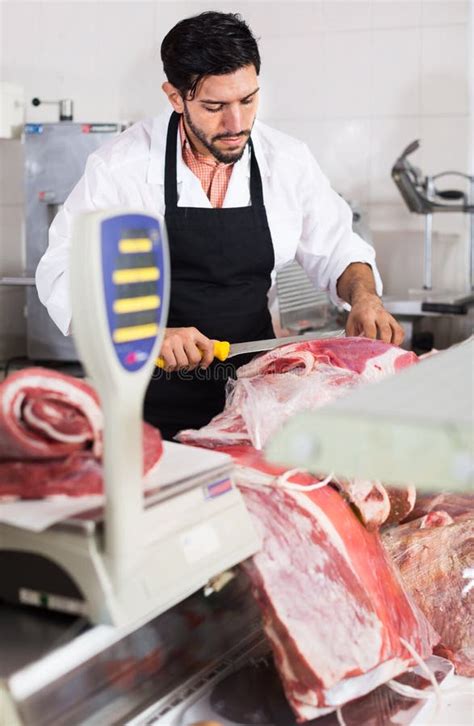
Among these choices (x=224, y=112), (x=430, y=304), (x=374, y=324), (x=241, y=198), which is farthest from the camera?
(x=430, y=304)

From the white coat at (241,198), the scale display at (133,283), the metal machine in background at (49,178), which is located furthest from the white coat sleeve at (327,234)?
the metal machine in background at (49,178)

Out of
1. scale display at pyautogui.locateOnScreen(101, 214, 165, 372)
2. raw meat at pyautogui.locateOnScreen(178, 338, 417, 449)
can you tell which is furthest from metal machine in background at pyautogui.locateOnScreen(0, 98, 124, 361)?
scale display at pyautogui.locateOnScreen(101, 214, 165, 372)

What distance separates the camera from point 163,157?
2.26 meters

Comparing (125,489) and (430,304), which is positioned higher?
(125,489)

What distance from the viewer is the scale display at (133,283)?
0.83 metres

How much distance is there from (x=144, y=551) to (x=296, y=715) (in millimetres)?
359

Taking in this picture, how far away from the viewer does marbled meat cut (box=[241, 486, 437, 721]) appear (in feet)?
3.77

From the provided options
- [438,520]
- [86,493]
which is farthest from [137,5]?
[86,493]

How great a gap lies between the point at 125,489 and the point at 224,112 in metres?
1.39

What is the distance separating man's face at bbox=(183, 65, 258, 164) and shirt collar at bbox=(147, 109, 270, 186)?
99 mm

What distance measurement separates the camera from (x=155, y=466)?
3.46ft

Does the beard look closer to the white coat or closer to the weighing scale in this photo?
the white coat

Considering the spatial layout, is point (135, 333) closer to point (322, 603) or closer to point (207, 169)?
point (322, 603)

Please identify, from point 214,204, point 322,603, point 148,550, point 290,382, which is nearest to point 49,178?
point 214,204
